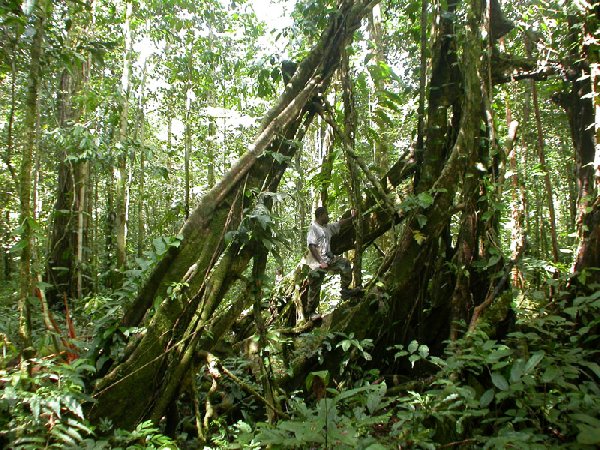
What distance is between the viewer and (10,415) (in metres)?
2.25

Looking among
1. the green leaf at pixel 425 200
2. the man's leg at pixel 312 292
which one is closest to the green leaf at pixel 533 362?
the green leaf at pixel 425 200

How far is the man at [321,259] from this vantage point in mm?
4973

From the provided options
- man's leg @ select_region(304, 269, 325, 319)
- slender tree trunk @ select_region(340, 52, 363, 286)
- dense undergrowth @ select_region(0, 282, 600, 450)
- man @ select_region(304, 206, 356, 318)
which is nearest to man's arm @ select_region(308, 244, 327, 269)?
man @ select_region(304, 206, 356, 318)

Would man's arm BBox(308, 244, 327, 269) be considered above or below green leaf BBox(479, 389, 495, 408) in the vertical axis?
above

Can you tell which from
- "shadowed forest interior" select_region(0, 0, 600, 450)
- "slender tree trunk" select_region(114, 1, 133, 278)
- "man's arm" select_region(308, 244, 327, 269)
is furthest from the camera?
"slender tree trunk" select_region(114, 1, 133, 278)

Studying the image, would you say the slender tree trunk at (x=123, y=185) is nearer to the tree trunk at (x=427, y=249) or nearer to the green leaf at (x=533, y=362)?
the tree trunk at (x=427, y=249)

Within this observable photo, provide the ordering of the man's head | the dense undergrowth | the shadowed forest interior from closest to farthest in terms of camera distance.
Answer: the dense undergrowth → the shadowed forest interior → the man's head

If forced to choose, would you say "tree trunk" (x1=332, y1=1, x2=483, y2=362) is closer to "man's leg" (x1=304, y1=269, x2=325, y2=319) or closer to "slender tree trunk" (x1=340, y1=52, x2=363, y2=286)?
"slender tree trunk" (x1=340, y1=52, x2=363, y2=286)

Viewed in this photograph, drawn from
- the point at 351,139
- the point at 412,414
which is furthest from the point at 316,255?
the point at 412,414

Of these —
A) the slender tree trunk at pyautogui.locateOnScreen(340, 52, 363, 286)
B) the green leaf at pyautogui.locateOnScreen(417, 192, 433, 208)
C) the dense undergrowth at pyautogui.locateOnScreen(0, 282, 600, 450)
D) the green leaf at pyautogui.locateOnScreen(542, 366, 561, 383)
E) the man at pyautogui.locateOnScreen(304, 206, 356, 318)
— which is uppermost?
the slender tree trunk at pyautogui.locateOnScreen(340, 52, 363, 286)

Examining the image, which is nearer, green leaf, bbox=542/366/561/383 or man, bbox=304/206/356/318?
green leaf, bbox=542/366/561/383

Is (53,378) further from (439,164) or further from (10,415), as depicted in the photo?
(439,164)

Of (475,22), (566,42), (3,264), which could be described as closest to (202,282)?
(475,22)

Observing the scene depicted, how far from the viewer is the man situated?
4.97 meters
